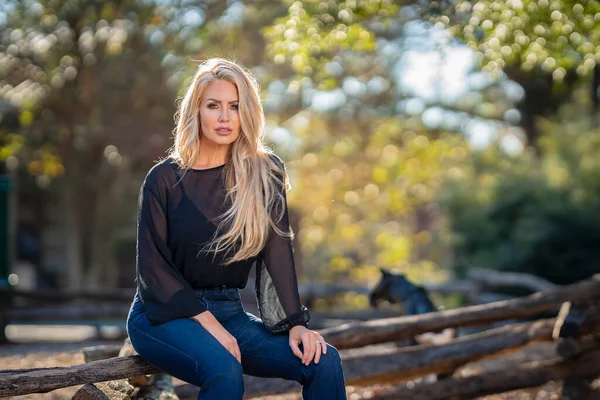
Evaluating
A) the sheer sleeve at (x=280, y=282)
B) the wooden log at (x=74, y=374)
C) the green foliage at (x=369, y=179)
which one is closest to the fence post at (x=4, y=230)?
the wooden log at (x=74, y=374)

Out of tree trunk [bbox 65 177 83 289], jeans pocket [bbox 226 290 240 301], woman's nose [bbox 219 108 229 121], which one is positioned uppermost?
woman's nose [bbox 219 108 229 121]

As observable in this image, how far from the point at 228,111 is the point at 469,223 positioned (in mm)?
11507

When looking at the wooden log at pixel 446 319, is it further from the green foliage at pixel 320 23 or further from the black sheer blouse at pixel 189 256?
the green foliage at pixel 320 23

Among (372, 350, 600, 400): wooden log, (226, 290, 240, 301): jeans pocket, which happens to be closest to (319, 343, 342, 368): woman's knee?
(226, 290, 240, 301): jeans pocket

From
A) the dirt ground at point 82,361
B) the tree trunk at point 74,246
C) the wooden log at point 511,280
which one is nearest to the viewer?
the dirt ground at point 82,361

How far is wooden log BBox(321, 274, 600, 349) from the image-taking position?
6336mm

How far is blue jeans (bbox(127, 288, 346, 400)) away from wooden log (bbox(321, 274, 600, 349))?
2365 mm

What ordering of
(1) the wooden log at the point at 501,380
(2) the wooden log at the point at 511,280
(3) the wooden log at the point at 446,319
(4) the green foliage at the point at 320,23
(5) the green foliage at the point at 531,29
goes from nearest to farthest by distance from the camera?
(3) the wooden log at the point at 446,319, (1) the wooden log at the point at 501,380, (5) the green foliage at the point at 531,29, (4) the green foliage at the point at 320,23, (2) the wooden log at the point at 511,280

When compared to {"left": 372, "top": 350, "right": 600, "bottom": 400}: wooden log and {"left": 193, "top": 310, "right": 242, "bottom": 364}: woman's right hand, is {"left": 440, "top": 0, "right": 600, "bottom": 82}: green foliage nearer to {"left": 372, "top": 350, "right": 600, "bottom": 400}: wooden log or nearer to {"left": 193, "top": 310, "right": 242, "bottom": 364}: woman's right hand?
{"left": 372, "top": 350, "right": 600, "bottom": 400}: wooden log

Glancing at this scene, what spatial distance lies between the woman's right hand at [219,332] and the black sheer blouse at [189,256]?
0.03m

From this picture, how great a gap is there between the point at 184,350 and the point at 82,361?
599 cm

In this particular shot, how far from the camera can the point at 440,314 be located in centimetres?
701

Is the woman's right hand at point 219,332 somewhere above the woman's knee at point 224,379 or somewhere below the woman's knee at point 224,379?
above

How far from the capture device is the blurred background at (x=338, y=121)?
803 cm
